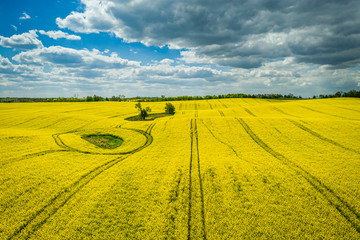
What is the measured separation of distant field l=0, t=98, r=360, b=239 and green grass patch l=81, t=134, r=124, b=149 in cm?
155

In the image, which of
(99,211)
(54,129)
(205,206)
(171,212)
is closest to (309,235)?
(205,206)

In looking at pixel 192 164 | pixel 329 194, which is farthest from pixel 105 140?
pixel 329 194

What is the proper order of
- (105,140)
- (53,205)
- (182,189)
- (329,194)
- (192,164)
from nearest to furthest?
(53,205), (329,194), (182,189), (192,164), (105,140)

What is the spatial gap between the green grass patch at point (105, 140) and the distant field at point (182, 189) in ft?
5.08

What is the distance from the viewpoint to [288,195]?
11977 mm

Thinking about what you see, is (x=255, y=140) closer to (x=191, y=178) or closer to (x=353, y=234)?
(x=191, y=178)

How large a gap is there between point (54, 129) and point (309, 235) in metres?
40.8

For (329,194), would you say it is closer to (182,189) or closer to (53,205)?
(182,189)

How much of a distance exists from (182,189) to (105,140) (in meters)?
18.4

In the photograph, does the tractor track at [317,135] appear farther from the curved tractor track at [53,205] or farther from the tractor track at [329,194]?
the curved tractor track at [53,205]

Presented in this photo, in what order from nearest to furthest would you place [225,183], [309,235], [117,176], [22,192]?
[309,235], [22,192], [225,183], [117,176]

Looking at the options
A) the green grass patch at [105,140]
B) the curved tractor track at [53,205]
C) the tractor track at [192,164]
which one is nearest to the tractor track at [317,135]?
the tractor track at [192,164]

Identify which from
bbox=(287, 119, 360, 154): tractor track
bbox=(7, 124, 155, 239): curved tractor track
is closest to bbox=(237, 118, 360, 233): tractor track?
bbox=(287, 119, 360, 154): tractor track

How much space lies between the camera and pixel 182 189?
516 inches
